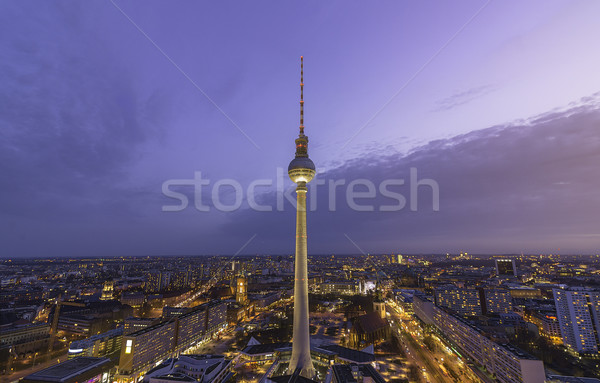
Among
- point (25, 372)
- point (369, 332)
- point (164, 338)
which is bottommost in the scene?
point (25, 372)

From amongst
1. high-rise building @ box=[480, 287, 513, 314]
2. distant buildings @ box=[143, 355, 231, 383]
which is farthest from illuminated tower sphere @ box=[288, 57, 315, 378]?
high-rise building @ box=[480, 287, 513, 314]

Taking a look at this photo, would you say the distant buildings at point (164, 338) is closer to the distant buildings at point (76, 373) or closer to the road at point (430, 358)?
the distant buildings at point (76, 373)

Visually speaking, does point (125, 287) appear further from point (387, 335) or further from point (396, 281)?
point (396, 281)

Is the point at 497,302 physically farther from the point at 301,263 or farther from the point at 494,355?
the point at 301,263

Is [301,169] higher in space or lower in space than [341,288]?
higher

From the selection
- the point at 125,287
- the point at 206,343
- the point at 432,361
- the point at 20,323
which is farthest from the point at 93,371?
the point at 125,287

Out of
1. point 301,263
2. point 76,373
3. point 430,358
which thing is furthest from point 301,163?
point 430,358

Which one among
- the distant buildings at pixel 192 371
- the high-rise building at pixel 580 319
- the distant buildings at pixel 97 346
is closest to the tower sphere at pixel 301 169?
the distant buildings at pixel 192 371
